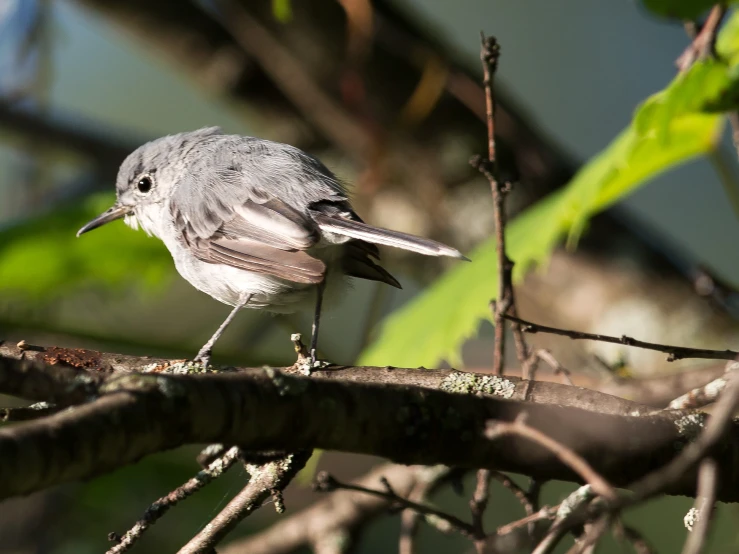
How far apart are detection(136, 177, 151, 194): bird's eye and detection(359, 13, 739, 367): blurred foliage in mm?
983

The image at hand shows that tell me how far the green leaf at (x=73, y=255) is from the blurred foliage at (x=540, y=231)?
1.15 meters

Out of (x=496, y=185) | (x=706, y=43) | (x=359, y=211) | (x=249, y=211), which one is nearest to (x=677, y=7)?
(x=706, y=43)

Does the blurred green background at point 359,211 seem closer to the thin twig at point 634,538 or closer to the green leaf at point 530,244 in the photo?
the green leaf at point 530,244

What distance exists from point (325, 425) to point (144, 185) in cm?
201

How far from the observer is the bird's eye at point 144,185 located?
3.10 meters

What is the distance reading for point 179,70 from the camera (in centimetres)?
465

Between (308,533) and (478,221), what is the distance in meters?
1.81

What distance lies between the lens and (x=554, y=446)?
1.24 meters

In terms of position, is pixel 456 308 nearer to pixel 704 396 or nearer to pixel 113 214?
pixel 704 396

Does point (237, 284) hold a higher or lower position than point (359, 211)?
lower

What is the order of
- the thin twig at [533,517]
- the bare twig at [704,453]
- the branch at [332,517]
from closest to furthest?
the bare twig at [704,453] < the thin twig at [533,517] < the branch at [332,517]

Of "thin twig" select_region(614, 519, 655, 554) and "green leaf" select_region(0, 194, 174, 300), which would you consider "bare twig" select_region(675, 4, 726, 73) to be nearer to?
"thin twig" select_region(614, 519, 655, 554)

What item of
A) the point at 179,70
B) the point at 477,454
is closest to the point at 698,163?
the point at 179,70

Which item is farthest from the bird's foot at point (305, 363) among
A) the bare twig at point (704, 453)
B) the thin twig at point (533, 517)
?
the bare twig at point (704, 453)
